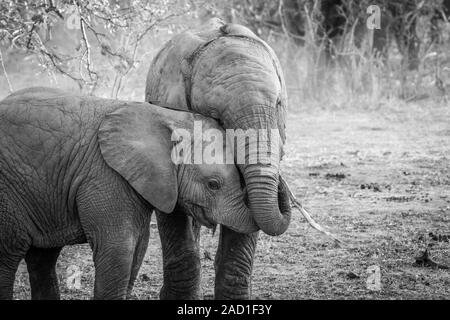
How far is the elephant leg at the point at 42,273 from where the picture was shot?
6.18 m

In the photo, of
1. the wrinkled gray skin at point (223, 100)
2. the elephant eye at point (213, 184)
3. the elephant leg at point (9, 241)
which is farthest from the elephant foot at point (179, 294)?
the elephant leg at point (9, 241)

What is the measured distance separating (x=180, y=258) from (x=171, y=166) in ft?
3.16

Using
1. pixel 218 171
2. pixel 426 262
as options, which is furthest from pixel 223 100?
pixel 426 262

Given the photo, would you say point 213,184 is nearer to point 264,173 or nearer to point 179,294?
point 264,173

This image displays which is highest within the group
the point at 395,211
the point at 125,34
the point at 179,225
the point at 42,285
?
the point at 125,34

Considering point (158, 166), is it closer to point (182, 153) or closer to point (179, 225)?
point (182, 153)

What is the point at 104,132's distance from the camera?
5.69 metres

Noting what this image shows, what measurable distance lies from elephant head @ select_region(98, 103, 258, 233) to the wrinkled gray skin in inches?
5.4

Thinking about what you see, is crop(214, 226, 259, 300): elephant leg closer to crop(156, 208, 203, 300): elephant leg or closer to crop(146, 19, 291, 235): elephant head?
crop(156, 208, 203, 300): elephant leg

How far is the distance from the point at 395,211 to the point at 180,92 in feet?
11.5

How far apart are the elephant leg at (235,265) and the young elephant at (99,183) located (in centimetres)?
61

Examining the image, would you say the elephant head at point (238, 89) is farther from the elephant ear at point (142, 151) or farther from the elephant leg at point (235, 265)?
the elephant leg at point (235, 265)

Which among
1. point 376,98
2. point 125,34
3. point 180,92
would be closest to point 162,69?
point 180,92

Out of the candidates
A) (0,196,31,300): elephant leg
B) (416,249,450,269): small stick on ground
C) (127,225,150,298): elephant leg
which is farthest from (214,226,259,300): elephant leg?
(416,249,450,269): small stick on ground
